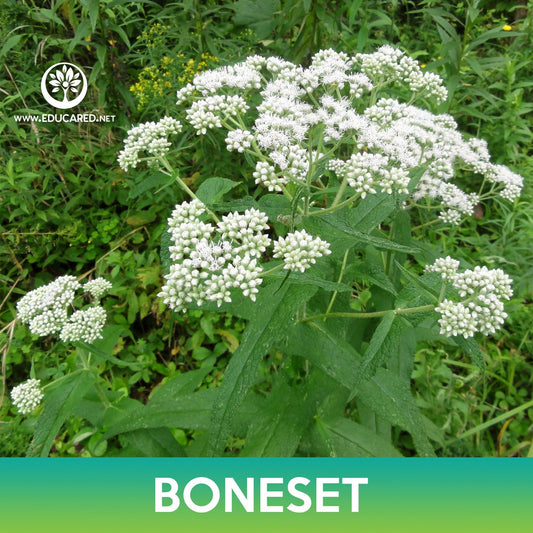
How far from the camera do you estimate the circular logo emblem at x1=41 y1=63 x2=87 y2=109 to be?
14.8 feet

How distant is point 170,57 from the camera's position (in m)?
4.24

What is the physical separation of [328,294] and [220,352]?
1.80 m

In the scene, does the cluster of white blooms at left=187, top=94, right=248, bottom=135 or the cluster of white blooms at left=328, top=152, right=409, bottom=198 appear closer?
the cluster of white blooms at left=328, top=152, right=409, bottom=198

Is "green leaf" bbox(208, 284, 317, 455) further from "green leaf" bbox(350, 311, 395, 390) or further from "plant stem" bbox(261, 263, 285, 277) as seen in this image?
"green leaf" bbox(350, 311, 395, 390)

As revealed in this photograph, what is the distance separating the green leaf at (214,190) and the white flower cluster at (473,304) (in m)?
1.26

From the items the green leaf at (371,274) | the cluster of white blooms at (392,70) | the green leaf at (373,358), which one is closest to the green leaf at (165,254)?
the green leaf at (371,274)

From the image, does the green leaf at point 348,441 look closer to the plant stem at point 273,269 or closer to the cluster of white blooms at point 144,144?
the plant stem at point 273,269

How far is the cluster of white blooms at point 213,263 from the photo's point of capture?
204cm

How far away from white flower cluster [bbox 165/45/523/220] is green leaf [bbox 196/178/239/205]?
0.22 m

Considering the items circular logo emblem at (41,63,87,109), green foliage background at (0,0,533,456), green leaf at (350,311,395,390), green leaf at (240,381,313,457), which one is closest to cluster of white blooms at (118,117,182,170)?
green foliage background at (0,0,533,456)

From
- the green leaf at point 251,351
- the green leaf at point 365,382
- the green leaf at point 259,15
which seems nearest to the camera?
the green leaf at point 251,351

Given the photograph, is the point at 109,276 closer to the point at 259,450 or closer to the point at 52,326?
the point at 52,326

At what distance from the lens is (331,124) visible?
2471 millimetres

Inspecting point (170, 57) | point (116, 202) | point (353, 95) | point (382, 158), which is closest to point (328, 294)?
point (382, 158)
